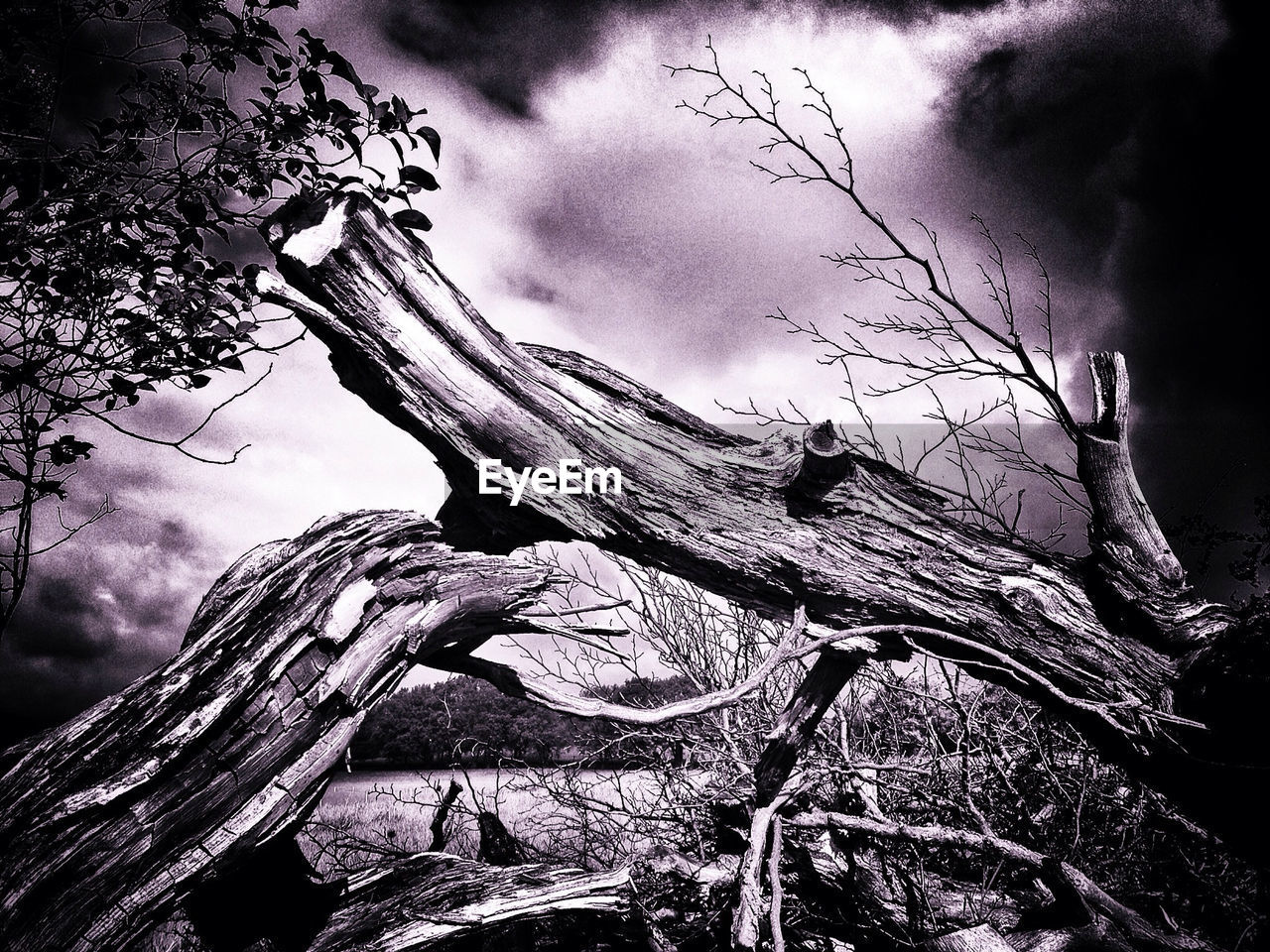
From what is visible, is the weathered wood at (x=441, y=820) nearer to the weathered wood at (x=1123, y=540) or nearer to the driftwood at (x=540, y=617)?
the driftwood at (x=540, y=617)

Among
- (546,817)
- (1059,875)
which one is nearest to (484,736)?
(546,817)

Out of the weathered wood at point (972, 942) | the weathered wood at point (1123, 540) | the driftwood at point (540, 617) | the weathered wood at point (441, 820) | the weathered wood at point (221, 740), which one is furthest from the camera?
the weathered wood at point (441, 820)

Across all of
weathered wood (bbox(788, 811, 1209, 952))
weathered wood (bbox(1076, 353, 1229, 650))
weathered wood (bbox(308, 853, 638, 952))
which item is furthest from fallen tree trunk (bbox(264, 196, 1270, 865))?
weathered wood (bbox(308, 853, 638, 952))

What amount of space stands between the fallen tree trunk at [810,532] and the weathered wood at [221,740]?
1.40 feet

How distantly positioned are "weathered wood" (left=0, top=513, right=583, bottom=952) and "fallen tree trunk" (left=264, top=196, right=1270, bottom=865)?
1.40 feet

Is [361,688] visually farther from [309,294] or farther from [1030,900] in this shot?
[1030,900]

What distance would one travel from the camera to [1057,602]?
80.7 inches

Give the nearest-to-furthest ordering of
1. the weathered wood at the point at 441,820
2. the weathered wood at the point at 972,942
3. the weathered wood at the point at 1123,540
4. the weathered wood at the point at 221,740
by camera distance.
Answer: the weathered wood at the point at 221,740
the weathered wood at the point at 972,942
the weathered wood at the point at 1123,540
the weathered wood at the point at 441,820

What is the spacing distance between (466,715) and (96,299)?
285cm

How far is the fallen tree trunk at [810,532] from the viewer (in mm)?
1942

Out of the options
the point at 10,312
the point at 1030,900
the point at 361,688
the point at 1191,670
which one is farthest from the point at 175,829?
the point at 1030,900

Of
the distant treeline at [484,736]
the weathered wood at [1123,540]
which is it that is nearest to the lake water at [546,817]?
the distant treeline at [484,736]

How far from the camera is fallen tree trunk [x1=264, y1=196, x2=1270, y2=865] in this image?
194 cm

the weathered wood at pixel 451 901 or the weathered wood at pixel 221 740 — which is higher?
the weathered wood at pixel 221 740
